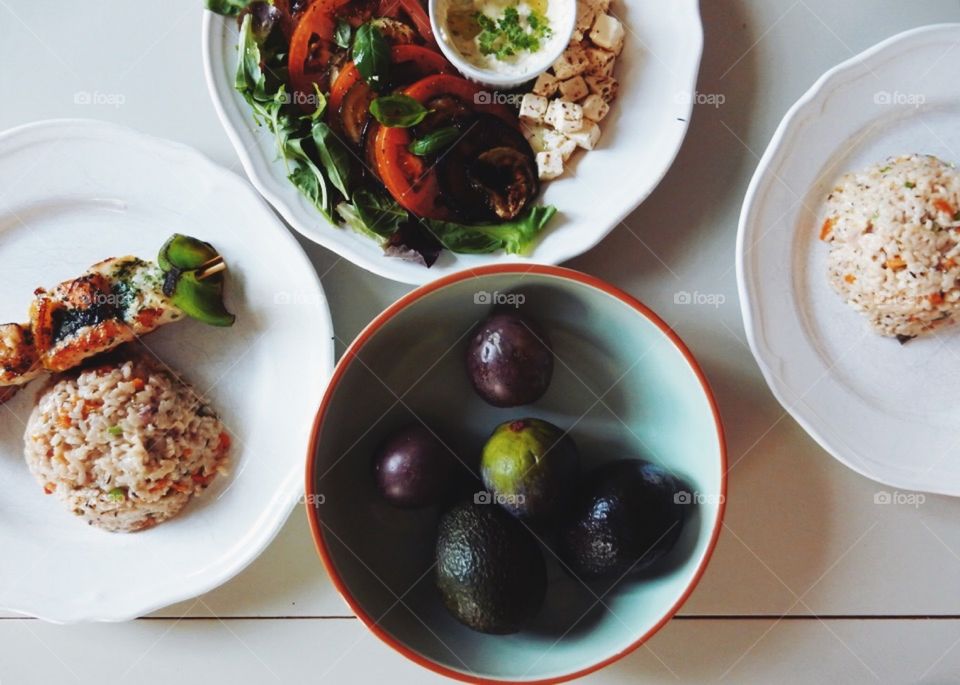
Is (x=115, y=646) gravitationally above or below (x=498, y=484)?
below

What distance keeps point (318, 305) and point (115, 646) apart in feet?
2.11

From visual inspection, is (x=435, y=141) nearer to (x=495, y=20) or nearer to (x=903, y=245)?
(x=495, y=20)

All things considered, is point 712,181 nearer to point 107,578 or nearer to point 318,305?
point 318,305

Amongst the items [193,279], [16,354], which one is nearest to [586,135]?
[193,279]

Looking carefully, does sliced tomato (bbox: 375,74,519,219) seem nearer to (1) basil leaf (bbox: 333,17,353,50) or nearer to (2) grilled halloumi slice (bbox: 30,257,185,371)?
(1) basil leaf (bbox: 333,17,353,50)

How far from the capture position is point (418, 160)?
3.53ft

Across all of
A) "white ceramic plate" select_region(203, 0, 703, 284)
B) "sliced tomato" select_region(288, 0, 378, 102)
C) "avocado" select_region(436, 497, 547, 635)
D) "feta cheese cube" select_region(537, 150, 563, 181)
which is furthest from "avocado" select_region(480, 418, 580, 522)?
"sliced tomato" select_region(288, 0, 378, 102)

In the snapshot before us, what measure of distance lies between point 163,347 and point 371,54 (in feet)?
1.75

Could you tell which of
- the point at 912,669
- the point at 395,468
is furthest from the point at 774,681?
the point at 395,468

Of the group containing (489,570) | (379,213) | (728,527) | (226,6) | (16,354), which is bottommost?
(728,527)

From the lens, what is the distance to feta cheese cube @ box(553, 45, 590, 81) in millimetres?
1077

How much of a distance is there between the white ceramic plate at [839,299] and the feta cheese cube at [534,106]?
32 centimetres

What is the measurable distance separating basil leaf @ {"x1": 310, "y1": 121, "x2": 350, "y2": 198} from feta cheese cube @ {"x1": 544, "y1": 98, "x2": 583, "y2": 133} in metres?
0.30

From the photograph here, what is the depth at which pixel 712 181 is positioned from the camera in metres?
1.18
